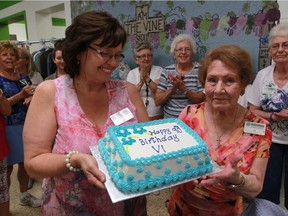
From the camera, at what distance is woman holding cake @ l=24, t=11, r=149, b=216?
1.13 meters

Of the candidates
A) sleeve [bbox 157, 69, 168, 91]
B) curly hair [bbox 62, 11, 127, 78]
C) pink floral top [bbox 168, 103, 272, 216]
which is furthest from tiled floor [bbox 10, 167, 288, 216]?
curly hair [bbox 62, 11, 127, 78]

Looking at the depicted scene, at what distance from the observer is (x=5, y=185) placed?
91.8 inches

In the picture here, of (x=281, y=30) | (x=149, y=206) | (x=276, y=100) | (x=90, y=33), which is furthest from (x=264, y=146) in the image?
(x=149, y=206)

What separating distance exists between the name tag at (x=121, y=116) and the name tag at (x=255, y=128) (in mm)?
559

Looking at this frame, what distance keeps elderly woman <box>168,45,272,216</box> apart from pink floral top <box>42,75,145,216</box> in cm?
40

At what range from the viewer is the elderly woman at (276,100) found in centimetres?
213

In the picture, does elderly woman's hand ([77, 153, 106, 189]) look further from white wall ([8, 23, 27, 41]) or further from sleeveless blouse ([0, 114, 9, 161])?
white wall ([8, 23, 27, 41])

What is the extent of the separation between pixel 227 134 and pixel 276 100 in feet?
3.58

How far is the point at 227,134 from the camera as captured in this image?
131 centimetres

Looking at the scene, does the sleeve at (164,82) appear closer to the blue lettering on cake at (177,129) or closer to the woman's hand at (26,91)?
the woman's hand at (26,91)

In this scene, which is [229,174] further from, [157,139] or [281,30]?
[281,30]

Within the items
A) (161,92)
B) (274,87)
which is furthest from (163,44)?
(274,87)

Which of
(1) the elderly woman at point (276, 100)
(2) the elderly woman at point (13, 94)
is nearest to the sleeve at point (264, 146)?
(1) the elderly woman at point (276, 100)

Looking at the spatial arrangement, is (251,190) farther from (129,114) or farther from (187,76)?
(187,76)
